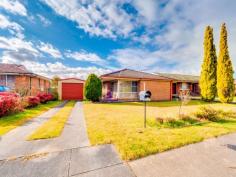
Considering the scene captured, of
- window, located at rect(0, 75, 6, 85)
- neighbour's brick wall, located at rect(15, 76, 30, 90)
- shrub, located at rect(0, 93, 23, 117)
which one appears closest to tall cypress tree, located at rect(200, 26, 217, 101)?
shrub, located at rect(0, 93, 23, 117)

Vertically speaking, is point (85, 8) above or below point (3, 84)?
above

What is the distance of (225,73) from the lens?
16406 millimetres

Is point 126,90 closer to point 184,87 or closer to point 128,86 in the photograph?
point 128,86

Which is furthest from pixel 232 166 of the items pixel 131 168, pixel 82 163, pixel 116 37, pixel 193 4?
pixel 116 37

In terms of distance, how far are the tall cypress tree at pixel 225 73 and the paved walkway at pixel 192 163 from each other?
1516 cm

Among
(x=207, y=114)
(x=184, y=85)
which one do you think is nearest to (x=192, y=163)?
(x=207, y=114)

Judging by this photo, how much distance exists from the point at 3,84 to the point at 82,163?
17223 millimetres

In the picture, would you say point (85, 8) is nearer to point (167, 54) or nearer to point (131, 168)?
point (131, 168)

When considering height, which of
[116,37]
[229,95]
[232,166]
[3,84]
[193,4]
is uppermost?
[116,37]

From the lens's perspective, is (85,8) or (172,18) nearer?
(85,8)

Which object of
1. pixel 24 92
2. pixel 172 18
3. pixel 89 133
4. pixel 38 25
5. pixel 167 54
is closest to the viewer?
pixel 89 133

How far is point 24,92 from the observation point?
14.8 m

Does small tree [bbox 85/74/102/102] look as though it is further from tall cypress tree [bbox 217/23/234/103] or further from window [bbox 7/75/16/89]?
tall cypress tree [bbox 217/23/234/103]

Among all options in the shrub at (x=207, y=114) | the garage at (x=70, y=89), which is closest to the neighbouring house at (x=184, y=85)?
the garage at (x=70, y=89)
